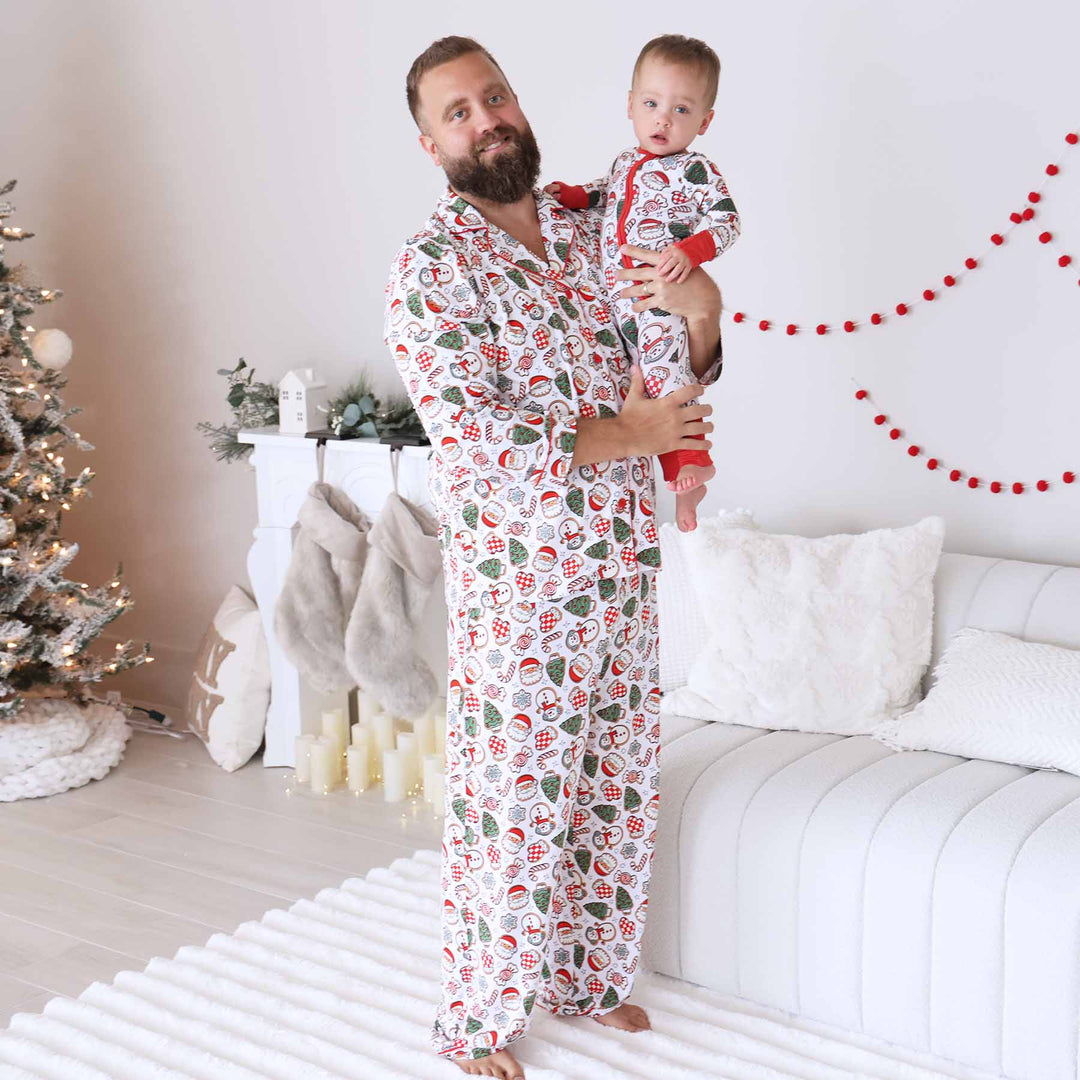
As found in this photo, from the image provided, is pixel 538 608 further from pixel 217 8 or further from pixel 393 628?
pixel 217 8

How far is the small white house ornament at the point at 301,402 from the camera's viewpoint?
3514 millimetres

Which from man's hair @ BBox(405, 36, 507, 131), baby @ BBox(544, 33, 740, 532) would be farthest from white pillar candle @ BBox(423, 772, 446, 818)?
man's hair @ BBox(405, 36, 507, 131)

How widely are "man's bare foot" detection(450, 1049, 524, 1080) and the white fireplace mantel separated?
1552mm

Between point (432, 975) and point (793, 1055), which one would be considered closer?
point (793, 1055)

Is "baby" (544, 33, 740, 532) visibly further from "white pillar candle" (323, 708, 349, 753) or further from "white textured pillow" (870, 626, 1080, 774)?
"white pillar candle" (323, 708, 349, 753)

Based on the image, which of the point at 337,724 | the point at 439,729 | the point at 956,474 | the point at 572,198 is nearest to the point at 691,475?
the point at 572,198

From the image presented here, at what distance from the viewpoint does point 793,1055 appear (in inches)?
85.4

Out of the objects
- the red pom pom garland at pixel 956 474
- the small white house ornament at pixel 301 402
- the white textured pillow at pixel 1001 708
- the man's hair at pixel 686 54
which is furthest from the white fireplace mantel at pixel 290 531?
the man's hair at pixel 686 54

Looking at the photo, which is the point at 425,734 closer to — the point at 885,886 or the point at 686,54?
the point at 885,886

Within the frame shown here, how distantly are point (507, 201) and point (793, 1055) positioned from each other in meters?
1.38

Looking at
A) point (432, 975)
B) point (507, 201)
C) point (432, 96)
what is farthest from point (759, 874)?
point (432, 96)

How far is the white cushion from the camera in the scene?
3699 mm

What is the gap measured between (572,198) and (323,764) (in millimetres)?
1802

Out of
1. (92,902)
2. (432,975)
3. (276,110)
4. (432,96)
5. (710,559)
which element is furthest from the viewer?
(276,110)
